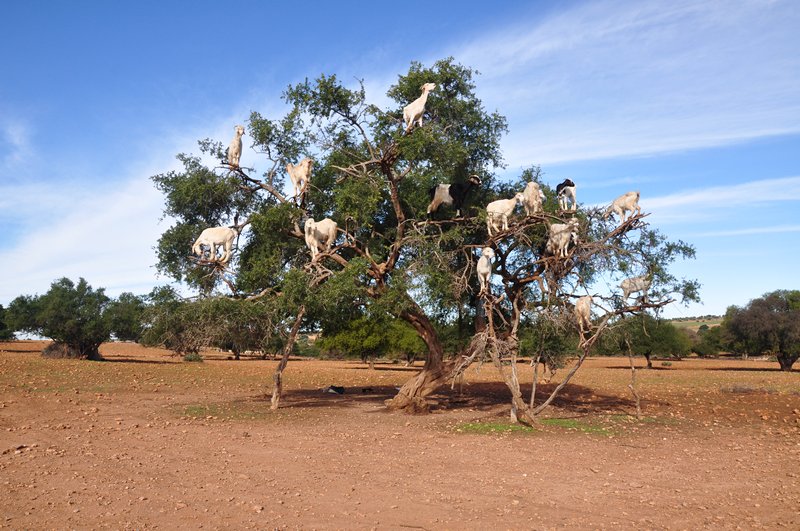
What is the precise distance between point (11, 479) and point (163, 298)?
7.55m

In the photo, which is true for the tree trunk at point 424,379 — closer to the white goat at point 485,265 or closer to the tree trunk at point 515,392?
the tree trunk at point 515,392

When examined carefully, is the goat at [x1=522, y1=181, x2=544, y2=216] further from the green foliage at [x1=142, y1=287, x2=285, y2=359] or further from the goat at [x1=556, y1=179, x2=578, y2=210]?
the green foliage at [x1=142, y1=287, x2=285, y2=359]

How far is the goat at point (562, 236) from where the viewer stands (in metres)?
13.1

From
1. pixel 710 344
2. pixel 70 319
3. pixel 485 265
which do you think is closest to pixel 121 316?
pixel 70 319

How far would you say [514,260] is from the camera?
17703 mm

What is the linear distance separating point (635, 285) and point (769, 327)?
1442 inches

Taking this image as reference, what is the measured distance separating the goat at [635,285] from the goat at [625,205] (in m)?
1.60

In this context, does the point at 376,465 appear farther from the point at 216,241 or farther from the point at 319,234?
the point at 216,241

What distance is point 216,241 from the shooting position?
45.6 ft

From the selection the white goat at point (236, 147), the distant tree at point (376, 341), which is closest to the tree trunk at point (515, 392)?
the white goat at point (236, 147)

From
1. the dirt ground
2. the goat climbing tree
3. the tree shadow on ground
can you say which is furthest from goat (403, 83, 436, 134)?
the tree shadow on ground

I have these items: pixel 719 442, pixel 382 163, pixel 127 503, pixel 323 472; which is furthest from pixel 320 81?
pixel 719 442

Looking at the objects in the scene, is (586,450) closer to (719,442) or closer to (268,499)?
(719,442)

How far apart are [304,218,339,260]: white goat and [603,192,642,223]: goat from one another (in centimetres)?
683
